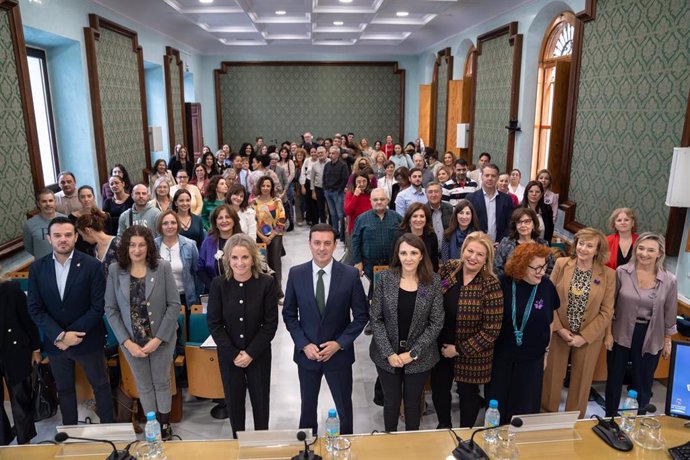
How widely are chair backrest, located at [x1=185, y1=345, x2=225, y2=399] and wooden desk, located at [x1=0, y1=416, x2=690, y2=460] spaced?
1252 millimetres

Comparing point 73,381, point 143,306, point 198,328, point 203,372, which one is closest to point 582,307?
point 203,372

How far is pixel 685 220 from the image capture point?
469 centimetres

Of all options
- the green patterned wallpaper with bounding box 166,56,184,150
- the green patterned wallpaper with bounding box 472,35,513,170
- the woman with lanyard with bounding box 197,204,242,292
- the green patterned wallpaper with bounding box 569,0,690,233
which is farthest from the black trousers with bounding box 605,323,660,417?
the green patterned wallpaper with bounding box 166,56,184,150

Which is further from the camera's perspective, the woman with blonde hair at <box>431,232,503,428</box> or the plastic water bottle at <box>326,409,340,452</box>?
the woman with blonde hair at <box>431,232,503,428</box>

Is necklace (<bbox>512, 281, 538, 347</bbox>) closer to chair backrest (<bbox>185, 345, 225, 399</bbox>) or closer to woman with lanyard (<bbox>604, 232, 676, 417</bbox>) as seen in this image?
woman with lanyard (<bbox>604, 232, 676, 417</bbox>)

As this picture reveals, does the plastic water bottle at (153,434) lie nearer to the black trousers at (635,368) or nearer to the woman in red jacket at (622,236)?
the black trousers at (635,368)

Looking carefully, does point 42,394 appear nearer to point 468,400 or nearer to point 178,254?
point 178,254

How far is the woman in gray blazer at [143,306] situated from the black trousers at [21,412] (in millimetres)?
753

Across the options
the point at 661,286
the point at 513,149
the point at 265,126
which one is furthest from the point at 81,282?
the point at 265,126

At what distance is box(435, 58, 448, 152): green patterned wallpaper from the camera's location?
43.4 feet

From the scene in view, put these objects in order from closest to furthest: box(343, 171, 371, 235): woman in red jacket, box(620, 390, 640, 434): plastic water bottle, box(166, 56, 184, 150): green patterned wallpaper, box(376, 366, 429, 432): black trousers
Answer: box(620, 390, 640, 434): plastic water bottle < box(376, 366, 429, 432): black trousers < box(343, 171, 371, 235): woman in red jacket < box(166, 56, 184, 150): green patterned wallpaper

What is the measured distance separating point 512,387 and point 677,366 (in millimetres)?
1041

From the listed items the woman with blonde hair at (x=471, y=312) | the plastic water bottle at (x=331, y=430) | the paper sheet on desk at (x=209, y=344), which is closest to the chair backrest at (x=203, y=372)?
the paper sheet on desk at (x=209, y=344)

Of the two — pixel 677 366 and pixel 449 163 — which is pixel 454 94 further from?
pixel 677 366
